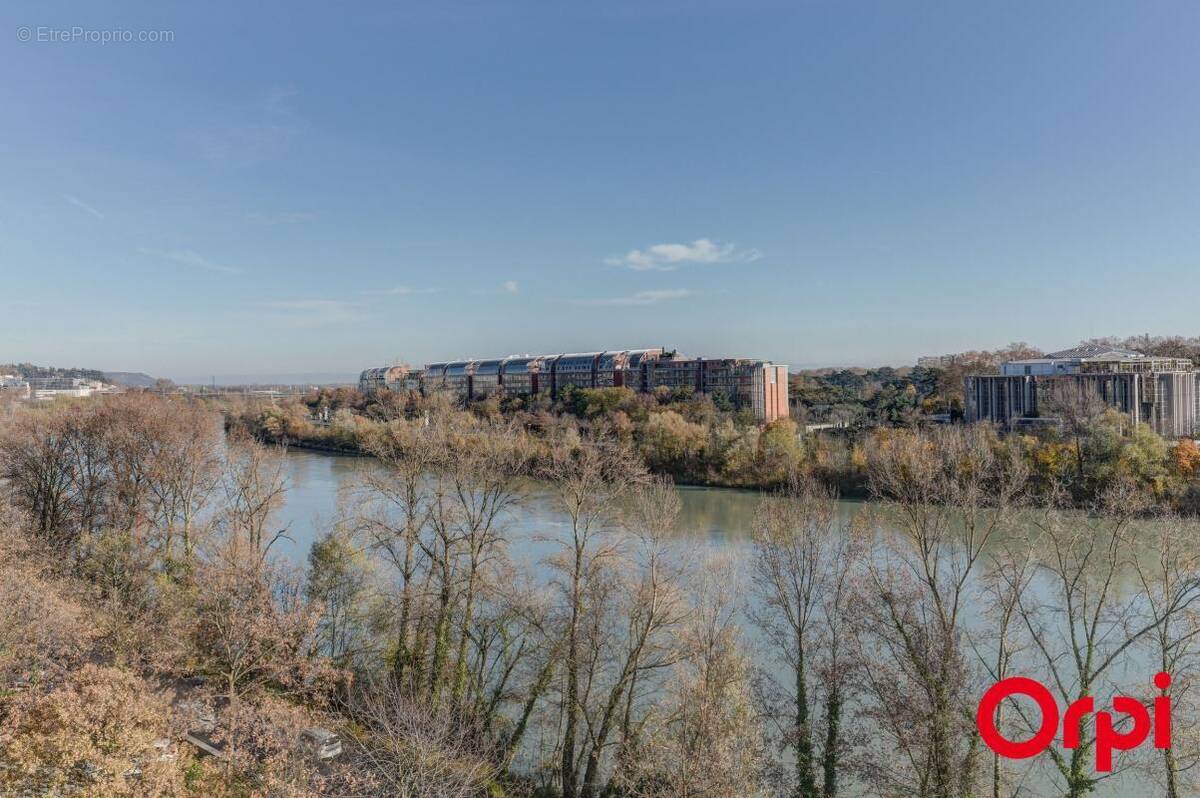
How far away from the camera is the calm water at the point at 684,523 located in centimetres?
808

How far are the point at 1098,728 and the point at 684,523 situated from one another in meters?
14.1

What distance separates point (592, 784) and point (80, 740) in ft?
16.1

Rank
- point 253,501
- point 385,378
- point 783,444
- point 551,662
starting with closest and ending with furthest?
1. point 551,662
2. point 253,501
3. point 783,444
4. point 385,378

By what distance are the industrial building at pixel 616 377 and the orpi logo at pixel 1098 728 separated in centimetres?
2810

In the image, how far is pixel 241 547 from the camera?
39.4 ft

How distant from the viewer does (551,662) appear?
8594 mm

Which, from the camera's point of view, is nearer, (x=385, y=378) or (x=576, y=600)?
(x=576, y=600)

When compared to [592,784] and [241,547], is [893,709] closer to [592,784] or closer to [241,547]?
[592,784]

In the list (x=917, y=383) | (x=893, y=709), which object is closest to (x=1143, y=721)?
(x=893, y=709)

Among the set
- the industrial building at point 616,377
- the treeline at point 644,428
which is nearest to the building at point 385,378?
the industrial building at point 616,377

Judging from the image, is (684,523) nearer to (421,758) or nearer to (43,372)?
(421,758)

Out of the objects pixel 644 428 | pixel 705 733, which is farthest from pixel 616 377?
pixel 705 733

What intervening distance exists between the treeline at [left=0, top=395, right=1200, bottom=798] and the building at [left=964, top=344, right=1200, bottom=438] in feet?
55.5

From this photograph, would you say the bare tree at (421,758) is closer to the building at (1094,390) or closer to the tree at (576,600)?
the tree at (576,600)
